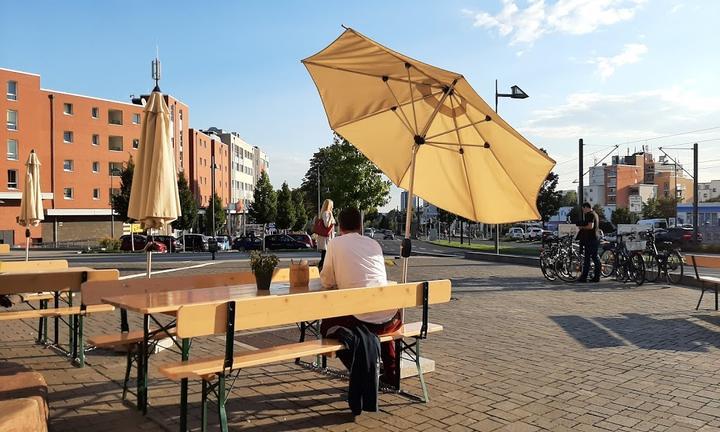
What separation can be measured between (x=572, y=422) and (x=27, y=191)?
10369mm

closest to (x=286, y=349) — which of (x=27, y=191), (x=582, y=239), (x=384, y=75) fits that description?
(x=384, y=75)

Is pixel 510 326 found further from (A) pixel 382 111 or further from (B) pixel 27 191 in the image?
(B) pixel 27 191

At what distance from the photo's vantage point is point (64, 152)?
201 ft

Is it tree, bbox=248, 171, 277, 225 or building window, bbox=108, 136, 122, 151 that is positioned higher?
building window, bbox=108, 136, 122, 151

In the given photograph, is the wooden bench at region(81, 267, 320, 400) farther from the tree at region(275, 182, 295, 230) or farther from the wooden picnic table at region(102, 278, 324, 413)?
the tree at region(275, 182, 295, 230)

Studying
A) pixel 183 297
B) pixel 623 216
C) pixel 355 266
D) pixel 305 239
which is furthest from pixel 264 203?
pixel 183 297

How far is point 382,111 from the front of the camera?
255 inches

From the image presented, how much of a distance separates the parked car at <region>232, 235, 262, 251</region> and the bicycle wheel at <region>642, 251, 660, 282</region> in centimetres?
3235

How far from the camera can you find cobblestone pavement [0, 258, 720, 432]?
180 inches

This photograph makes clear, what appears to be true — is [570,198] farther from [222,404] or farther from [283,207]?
[222,404]

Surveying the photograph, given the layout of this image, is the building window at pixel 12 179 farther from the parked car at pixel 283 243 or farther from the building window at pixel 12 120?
the parked car at pixel 283 243

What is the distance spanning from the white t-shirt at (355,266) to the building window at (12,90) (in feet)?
205

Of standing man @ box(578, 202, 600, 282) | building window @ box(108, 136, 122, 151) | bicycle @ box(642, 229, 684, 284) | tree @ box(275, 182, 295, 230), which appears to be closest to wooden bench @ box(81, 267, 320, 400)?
standing man @ box(578, 202, 600, 282)

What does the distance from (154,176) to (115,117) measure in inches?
2636
